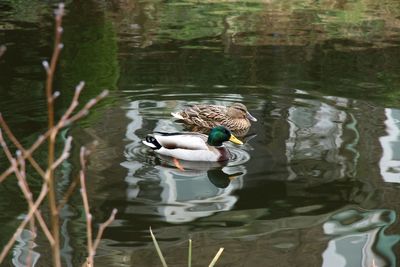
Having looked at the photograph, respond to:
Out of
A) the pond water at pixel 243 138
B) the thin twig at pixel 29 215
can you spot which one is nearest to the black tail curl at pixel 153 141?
the pond water at pixel 243 138

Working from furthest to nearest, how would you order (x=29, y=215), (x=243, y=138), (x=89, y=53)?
(x=89, y=53), (x=243, y=138), (x=29, y=215)

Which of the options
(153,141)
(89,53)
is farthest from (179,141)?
(89,53)

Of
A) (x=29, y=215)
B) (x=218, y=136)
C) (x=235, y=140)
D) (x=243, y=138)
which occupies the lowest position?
(x=243, y=138)

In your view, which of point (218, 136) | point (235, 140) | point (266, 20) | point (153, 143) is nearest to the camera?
point (153, 143)

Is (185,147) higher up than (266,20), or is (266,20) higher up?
(185,147)

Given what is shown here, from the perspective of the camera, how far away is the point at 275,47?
1208 centimetres

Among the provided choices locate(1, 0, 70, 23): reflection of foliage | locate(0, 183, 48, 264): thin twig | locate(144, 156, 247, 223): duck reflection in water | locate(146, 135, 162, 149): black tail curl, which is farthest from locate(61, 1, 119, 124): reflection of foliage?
locate(0, 183, 48, 264): thin twig

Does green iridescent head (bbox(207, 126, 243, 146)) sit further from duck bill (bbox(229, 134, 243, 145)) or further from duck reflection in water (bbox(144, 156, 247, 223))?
duck reflection in water (bbox(144, 156, 247, 223))

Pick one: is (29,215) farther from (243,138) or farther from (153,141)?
(243,138)

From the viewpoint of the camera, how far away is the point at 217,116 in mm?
8367

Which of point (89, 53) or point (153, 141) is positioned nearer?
point (153, 141)

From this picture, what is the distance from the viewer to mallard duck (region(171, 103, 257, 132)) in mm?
8234

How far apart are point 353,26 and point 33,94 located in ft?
22.4

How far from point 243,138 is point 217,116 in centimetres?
40
